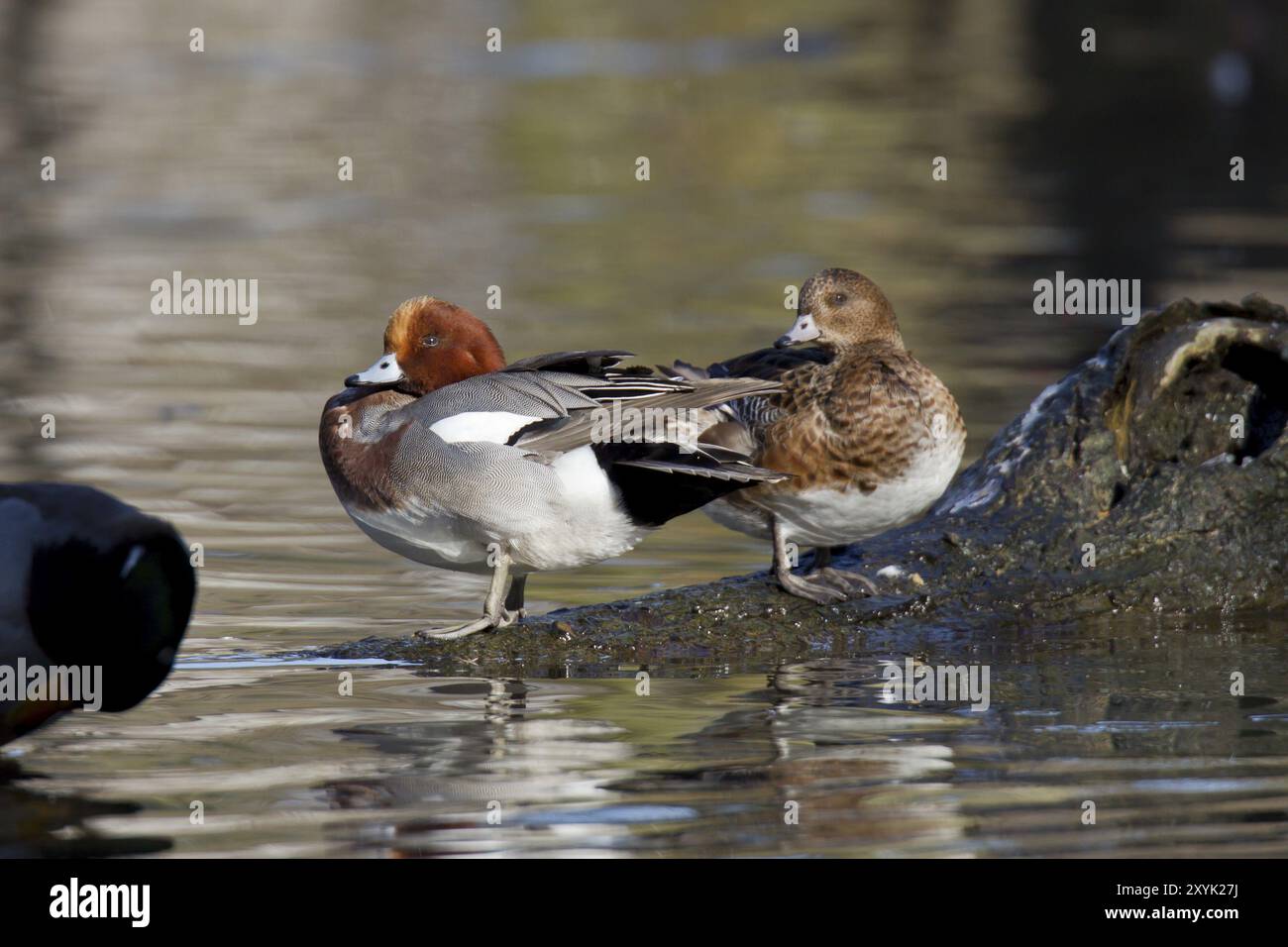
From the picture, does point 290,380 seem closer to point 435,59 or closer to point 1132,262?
point 1132,262

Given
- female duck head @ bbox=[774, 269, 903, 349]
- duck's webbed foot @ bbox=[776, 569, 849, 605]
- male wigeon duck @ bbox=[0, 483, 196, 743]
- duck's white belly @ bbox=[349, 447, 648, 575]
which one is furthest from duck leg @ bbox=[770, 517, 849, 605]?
male wigeon duck @ bbox=[0, 483, 196, 743]

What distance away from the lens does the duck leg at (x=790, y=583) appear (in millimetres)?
6328

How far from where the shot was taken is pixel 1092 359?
6.73 m

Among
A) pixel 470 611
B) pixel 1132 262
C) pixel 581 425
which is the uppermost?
pixel 1132 262

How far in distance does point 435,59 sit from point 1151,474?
2482cm

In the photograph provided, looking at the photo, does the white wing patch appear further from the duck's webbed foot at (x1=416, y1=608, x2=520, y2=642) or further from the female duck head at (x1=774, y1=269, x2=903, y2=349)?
the female duck head at (x1=774, y1=269, x2=903, y2=349)

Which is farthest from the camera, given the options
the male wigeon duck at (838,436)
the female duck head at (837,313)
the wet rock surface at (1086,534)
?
the female duck head at (837,313)

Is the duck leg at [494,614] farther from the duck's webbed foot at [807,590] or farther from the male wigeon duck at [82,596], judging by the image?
the male wigeon duck at [82,596]

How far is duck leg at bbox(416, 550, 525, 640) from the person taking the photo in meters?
6.04

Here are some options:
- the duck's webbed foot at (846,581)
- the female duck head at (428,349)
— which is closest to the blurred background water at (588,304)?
the duck's webbed foot at (846,581)

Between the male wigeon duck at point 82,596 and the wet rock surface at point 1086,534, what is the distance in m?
1.07

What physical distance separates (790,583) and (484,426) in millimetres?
1124

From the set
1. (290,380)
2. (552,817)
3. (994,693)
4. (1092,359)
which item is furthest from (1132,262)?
(552,817)

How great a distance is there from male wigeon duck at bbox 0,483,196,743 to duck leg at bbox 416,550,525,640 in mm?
1024
